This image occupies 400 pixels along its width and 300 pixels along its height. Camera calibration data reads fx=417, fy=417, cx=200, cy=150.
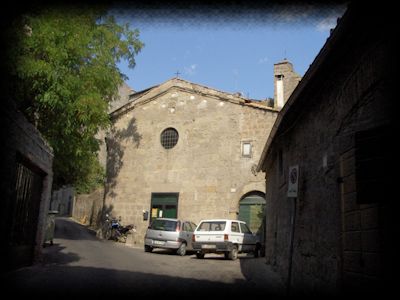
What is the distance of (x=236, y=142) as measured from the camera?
877 inches

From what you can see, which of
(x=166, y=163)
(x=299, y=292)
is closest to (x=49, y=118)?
(x=166, y=163)

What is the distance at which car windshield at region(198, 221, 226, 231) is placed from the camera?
613 inches

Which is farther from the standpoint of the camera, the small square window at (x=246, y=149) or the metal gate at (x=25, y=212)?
the small square window at (x=246, y=149)

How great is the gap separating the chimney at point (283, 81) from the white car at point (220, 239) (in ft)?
30.3

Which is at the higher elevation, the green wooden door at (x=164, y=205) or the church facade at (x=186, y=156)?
the church facade at (x=186, y=156)

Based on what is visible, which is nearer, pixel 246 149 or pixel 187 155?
pixel 246 149

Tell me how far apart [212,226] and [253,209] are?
228 inches

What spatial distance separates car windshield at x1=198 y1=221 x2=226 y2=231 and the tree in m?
5.54

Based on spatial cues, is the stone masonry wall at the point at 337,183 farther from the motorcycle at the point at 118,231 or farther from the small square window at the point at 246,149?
the motorcycle at the point at 118,231

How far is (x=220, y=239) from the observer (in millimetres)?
15164

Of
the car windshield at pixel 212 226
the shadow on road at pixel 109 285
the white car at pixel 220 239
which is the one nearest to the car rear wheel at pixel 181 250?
the white car at pixel 220 239

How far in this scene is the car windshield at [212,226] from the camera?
51.1ft

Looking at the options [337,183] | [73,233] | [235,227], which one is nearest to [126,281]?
[337,183]

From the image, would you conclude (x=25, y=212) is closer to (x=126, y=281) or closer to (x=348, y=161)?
(x=126, y=281)
